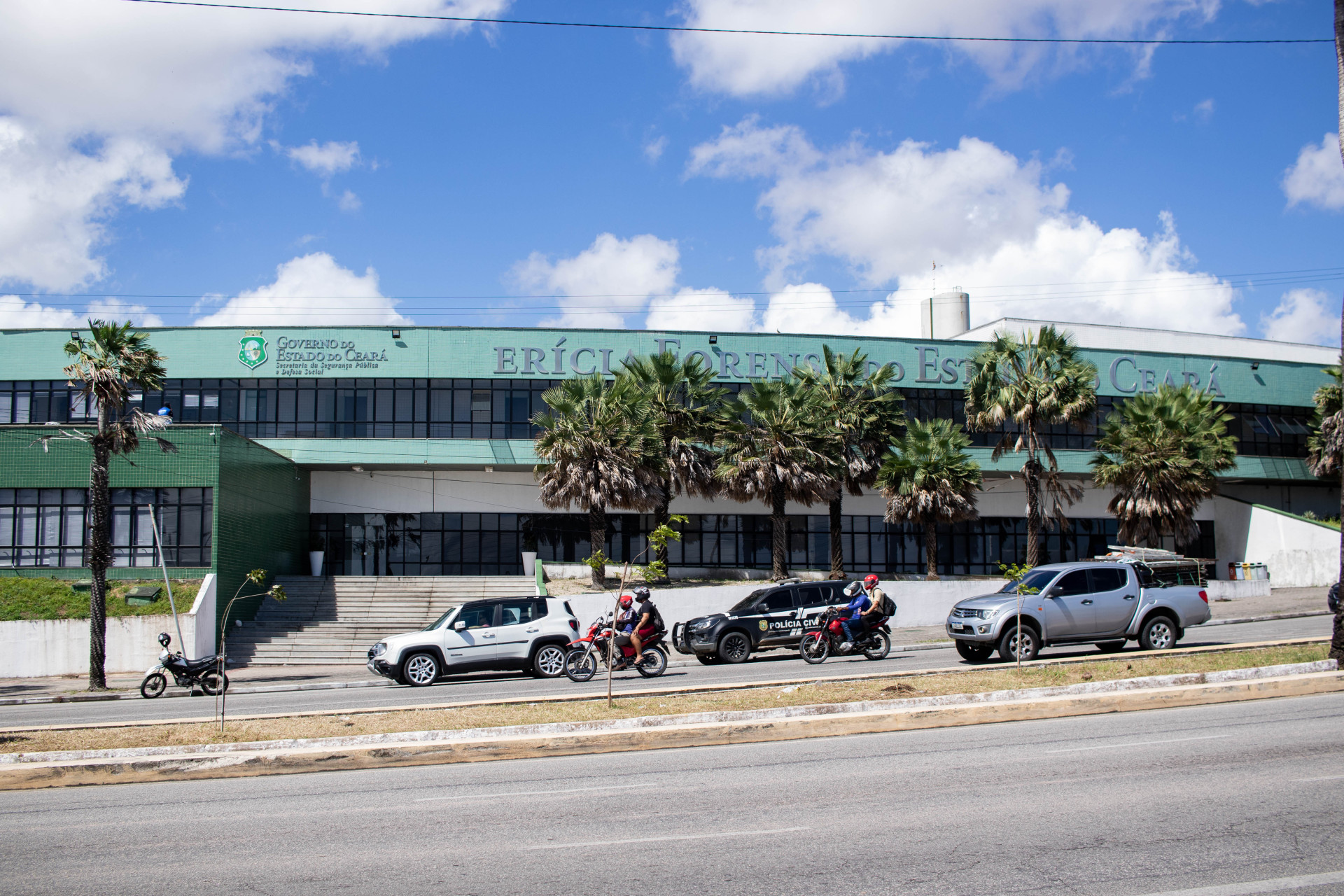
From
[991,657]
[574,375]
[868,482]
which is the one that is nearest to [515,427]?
[574,375]

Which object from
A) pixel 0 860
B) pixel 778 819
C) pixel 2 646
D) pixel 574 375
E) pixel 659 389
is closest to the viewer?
pixel 0 860

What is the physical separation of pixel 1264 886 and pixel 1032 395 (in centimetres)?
3297

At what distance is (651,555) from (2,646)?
23.2 meters

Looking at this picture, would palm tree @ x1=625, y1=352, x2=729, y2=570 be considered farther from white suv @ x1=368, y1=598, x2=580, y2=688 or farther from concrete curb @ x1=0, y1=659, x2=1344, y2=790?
concrete curb @ x1=0, y1=659, x2=1344, y2=790

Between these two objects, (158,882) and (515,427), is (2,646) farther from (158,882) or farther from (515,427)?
(158,882)

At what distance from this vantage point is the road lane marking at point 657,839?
6812mm

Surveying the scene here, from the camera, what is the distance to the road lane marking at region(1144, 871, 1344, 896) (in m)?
5.41

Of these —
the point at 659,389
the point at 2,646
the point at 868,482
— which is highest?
the point at 659,389

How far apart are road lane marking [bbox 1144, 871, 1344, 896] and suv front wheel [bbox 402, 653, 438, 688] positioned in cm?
1595

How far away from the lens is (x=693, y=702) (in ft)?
42.7

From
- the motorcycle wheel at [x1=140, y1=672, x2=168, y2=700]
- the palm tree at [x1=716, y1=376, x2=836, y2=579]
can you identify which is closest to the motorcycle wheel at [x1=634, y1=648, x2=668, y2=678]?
the motorcycle wheel at [x1=140, y1=672, x2=168, y2=700]

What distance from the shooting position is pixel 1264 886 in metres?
5.48

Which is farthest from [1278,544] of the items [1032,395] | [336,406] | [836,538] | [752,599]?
[336,406]

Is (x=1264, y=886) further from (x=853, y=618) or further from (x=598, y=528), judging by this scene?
(x=598, y=528)
